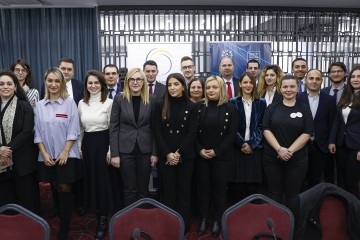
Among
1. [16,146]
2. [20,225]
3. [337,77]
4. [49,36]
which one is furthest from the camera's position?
[49,36]

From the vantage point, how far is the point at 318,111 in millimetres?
2881

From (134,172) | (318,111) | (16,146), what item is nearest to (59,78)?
(16,146)

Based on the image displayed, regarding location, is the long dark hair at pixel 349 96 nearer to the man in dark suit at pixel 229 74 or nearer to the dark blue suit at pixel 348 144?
the dark blue suit at pixel 348 144

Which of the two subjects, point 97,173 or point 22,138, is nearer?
point 22,138

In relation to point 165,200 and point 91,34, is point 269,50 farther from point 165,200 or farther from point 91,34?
point 165,200

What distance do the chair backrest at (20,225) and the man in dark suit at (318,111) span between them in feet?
7.80

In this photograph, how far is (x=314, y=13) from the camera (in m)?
5.89

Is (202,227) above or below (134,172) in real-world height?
below

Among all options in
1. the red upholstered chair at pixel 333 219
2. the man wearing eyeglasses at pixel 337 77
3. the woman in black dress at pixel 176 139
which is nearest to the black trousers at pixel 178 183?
the woman in black dress at pixel 176 139

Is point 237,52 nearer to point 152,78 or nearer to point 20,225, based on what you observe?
point 152,78

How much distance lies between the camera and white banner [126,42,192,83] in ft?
17.1

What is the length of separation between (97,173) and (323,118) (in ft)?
6.83

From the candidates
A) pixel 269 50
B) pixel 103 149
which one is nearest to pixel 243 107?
pixel 103 149

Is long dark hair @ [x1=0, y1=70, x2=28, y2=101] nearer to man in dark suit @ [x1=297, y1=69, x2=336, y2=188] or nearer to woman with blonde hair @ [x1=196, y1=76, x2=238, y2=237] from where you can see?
woman with blonde hair @ [x1=196, y1=76, x2=238, y2=237]
